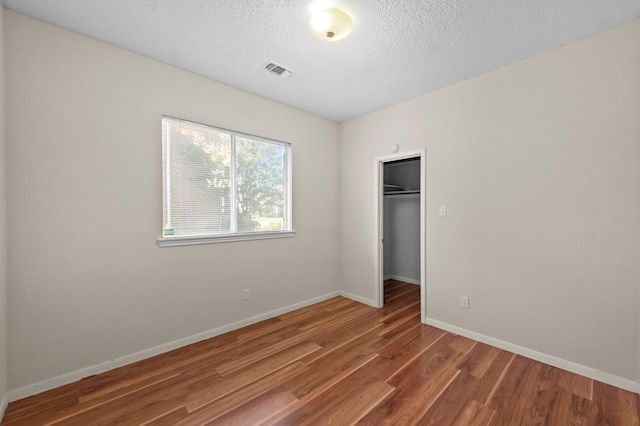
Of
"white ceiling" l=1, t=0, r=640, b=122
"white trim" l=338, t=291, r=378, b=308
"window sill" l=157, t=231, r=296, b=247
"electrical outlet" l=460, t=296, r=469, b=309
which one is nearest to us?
"white ceiling" l=1, t=0, r=640, b=122

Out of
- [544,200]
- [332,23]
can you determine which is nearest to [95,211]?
→ [332,23]

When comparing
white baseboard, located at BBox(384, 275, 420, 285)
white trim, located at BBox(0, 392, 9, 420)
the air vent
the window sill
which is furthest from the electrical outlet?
white trim, located at BBox(0, 392, 9, 420)

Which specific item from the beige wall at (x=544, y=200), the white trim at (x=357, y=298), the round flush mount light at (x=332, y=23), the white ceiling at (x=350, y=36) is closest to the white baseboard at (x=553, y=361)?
the beige wall at (x=544, y=200)

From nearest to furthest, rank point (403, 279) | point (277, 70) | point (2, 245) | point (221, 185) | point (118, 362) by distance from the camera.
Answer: point (2, 245) < point (118, 362) < point (277, 70) < point (221, 185) < point (403, 279)

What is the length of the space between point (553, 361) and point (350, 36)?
3265 millimetres

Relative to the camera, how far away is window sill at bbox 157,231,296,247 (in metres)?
2.59

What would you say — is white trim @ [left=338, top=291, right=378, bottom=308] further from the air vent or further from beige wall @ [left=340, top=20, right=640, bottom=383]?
the air vent

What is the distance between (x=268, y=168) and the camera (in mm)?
3484

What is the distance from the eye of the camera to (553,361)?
2.34 m

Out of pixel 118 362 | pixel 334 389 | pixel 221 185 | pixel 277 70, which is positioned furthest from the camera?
pixel 221 185

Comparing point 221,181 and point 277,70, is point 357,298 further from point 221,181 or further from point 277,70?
point 277,70

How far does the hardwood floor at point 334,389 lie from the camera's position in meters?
1.76

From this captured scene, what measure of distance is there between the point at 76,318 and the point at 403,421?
2.56 meters

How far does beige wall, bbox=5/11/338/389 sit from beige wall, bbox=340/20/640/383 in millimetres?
2395
